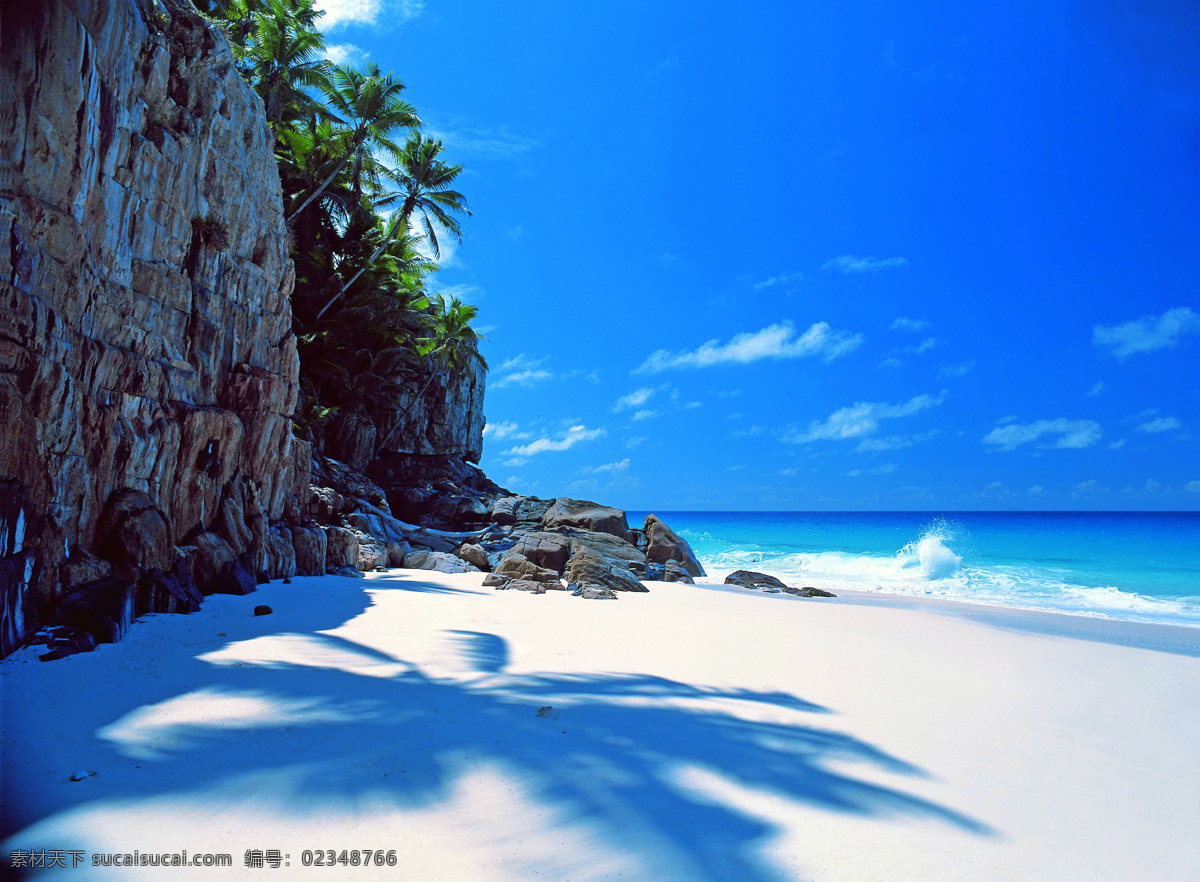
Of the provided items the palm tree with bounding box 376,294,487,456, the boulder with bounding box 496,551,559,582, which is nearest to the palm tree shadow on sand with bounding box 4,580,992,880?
the boulder with bounding box 496,551,559,582

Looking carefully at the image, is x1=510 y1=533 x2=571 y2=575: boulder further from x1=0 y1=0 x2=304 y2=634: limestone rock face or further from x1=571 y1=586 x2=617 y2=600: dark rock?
x1=0 y1=0 x2=304 y2=634: limestone rock face

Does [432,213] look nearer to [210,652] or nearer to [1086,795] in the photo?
[210,652]

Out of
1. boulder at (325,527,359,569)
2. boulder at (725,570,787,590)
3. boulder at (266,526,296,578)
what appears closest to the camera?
boulder at (266,526,296,578)

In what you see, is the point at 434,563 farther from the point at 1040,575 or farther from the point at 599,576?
the point at 1040,575

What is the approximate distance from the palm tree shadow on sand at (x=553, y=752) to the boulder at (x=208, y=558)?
10.5 ft

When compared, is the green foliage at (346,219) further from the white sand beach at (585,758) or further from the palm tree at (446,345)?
the white sand beach at (585,758)

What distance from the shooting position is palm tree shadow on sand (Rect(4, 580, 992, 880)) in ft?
7.54

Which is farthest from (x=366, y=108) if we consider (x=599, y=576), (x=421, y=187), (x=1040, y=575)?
(x=1040, y=575)

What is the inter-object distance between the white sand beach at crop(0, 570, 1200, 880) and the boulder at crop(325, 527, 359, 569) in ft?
17.2

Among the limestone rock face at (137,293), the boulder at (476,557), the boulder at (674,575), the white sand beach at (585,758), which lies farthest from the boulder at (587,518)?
the white sand beach at (585,758)

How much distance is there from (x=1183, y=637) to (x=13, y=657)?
13.3 metres

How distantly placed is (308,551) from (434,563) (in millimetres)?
3456

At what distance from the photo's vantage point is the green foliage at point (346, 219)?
1889cm

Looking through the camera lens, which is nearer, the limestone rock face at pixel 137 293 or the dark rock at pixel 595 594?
the limestone rock face at pixel 137 293
